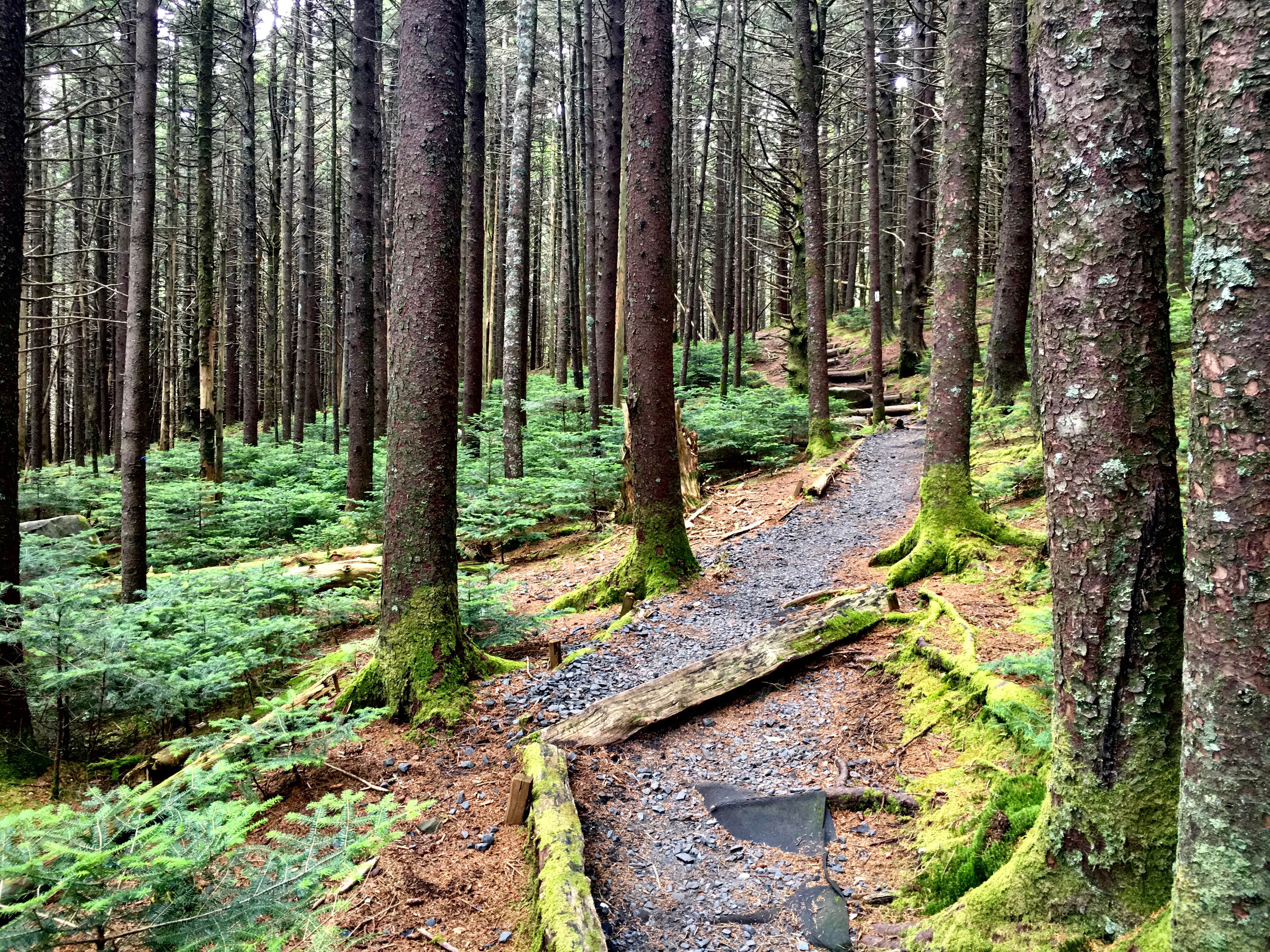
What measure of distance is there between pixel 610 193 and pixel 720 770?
14020 mm

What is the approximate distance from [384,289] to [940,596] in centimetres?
1914

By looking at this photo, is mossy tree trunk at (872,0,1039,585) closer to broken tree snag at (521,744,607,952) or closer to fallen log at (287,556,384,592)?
broken tree snag at (521,744,607,952)

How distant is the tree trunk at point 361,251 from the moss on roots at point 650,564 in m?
6.41

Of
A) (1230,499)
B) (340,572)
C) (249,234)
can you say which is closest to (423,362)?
(1230,499)

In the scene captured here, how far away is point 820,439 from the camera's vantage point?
14.3 metres

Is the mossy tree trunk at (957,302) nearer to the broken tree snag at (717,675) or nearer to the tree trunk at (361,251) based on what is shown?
the broken tree snag at (717,675)

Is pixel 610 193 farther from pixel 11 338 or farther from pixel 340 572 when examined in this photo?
pixel 11 338

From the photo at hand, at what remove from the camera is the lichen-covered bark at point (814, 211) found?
1352 centimetres

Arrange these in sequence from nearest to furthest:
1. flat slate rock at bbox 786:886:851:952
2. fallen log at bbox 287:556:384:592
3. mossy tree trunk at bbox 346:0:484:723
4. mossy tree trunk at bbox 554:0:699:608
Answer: flat slate rock at bbox 786:886:851:952
mossy tree trunk at bbox 346:0:484:723
mossy tree trunk at bbox 554:0:699:608
fallen log at bbox 287:556:384:592

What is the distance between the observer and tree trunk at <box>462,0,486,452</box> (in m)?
14.3

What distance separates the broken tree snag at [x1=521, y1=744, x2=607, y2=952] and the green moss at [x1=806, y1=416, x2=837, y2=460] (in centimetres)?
1090

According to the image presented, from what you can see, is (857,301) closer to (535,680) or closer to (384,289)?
(384,289)

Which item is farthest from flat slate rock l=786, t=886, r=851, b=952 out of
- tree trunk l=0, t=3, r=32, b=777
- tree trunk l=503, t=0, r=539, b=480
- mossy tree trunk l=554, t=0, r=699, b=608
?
tree trunk l=503, t=0, r=539, b=480

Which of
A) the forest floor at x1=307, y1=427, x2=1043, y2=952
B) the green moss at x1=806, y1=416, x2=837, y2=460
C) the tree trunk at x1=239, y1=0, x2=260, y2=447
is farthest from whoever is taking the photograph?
the tree trunk at x1=239, y1=0, x2=260, y2=447
